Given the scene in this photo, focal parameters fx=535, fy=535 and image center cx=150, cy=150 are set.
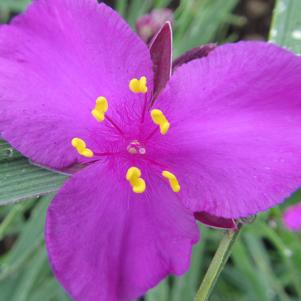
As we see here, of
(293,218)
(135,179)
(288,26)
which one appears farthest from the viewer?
(293,218)

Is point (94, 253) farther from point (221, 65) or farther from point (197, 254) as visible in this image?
point (197, 254)

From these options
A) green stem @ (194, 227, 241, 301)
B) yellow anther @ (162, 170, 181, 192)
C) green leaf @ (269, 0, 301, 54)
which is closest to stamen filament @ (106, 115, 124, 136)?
yellow anther @ (162, 170, 181, 192)

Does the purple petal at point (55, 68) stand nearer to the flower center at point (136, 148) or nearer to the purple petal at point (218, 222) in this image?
the flower center at point (136, 148)

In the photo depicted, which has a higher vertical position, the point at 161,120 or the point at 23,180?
the point at 161,120

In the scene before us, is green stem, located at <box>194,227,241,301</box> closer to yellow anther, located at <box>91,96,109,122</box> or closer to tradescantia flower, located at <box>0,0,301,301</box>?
tradescantia flower, located at <box>0,0,301,301</box>

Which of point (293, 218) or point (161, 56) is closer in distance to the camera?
point (161, 56)

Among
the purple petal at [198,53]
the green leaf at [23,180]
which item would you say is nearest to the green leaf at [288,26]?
the purple petal at [198,53]

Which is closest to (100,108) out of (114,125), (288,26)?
(114,125)

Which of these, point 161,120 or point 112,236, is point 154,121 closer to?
point 161,120

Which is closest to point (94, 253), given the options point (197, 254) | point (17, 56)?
point (17, 56)
